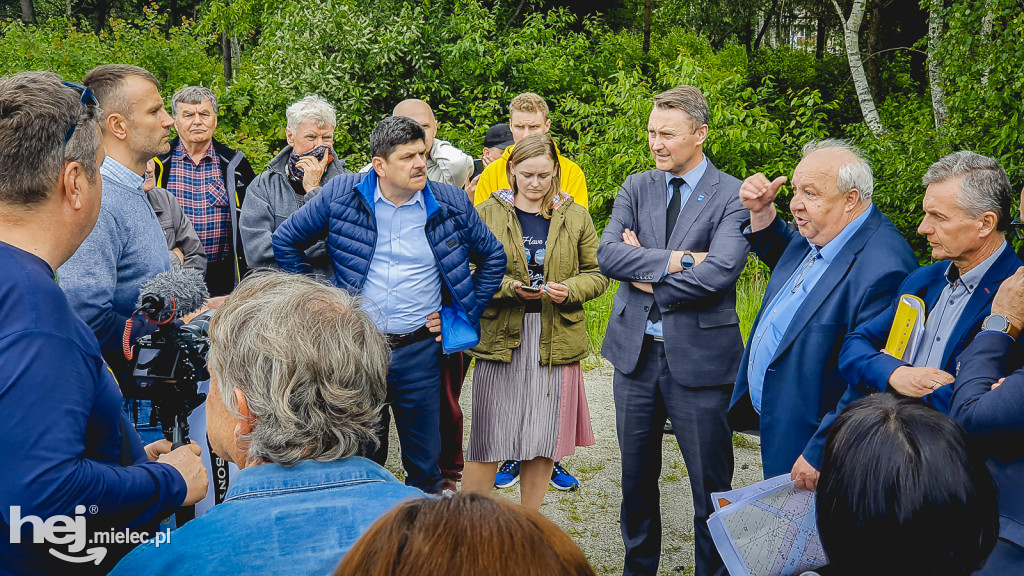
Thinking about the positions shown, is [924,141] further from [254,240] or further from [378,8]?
[378,8]

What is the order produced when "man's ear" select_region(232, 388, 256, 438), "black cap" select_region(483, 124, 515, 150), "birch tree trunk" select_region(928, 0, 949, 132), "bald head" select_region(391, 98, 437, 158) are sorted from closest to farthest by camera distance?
"man's ear" select_region(232, 388, 256, 438), "bald head" select_region(391, 98, 437, 158), "black cap" select_region(483, 124, 515, 150), "birch tree trunk" select_region(928, 0, 949, 132)

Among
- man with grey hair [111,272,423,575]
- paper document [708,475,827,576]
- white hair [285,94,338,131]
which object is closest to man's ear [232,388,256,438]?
man with grey hair [111,272,423,575]

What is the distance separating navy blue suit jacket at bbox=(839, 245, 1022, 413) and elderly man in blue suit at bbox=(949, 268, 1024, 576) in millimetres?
125

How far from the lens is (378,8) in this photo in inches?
464

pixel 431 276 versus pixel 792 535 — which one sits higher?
pixel 431 276

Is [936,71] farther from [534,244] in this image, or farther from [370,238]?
[370,238]

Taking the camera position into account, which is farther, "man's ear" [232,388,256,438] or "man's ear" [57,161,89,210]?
"man's ear" [57,161,89,210]

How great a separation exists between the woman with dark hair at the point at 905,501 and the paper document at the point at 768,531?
79 cm

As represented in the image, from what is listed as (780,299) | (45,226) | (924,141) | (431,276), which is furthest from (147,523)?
(924,141)

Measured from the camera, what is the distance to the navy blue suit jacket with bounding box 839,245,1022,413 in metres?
2.44

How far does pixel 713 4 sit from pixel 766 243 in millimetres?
16676

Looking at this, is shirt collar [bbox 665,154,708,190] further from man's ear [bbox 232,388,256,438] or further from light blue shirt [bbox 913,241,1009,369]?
man's ear [bbox 232,388,256,438]
